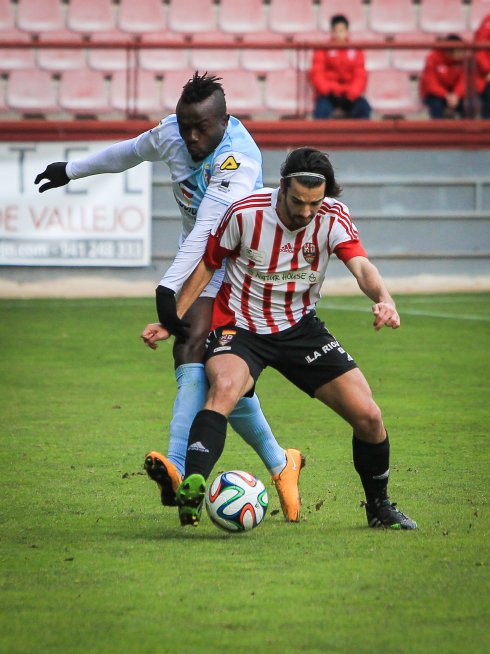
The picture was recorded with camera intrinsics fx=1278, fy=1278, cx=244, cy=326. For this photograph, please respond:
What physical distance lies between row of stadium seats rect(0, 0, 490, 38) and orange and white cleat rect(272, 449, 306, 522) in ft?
44.8

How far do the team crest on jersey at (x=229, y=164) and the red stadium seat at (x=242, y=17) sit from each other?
44.2ft

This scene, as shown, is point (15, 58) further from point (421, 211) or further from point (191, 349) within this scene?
point (191, 349)

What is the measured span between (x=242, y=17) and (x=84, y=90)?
2.71 metres

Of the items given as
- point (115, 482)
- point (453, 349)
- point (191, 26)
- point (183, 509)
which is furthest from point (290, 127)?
point (183, 509)

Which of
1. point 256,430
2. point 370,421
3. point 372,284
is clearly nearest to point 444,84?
point 256,430

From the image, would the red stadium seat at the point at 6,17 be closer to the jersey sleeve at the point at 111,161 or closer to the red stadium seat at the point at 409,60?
the red stadium seat at the point at 409,60

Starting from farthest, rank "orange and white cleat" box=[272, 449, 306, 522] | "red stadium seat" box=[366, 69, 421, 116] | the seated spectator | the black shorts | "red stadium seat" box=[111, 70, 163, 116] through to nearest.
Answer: "red stadium seat" box=[366, 69, 421, 116] → "red stadium seat" box=[111, 70, 163, 116] → the seated spectator → "orange and white cleat" box=[272, 449, 306, 522] → the black shorts

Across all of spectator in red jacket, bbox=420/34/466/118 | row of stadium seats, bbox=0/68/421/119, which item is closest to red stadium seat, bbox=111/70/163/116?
row of stadium seats, bbox=0/68/421/119

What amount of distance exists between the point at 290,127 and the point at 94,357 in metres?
6.49

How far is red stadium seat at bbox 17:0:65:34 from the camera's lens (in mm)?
18422

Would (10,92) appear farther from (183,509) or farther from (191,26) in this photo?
(183,509)

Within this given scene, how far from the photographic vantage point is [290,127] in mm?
16750

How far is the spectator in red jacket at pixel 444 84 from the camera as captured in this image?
16969mm

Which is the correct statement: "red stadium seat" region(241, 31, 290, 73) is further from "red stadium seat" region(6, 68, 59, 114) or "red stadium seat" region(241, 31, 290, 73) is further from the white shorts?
the white shorts
